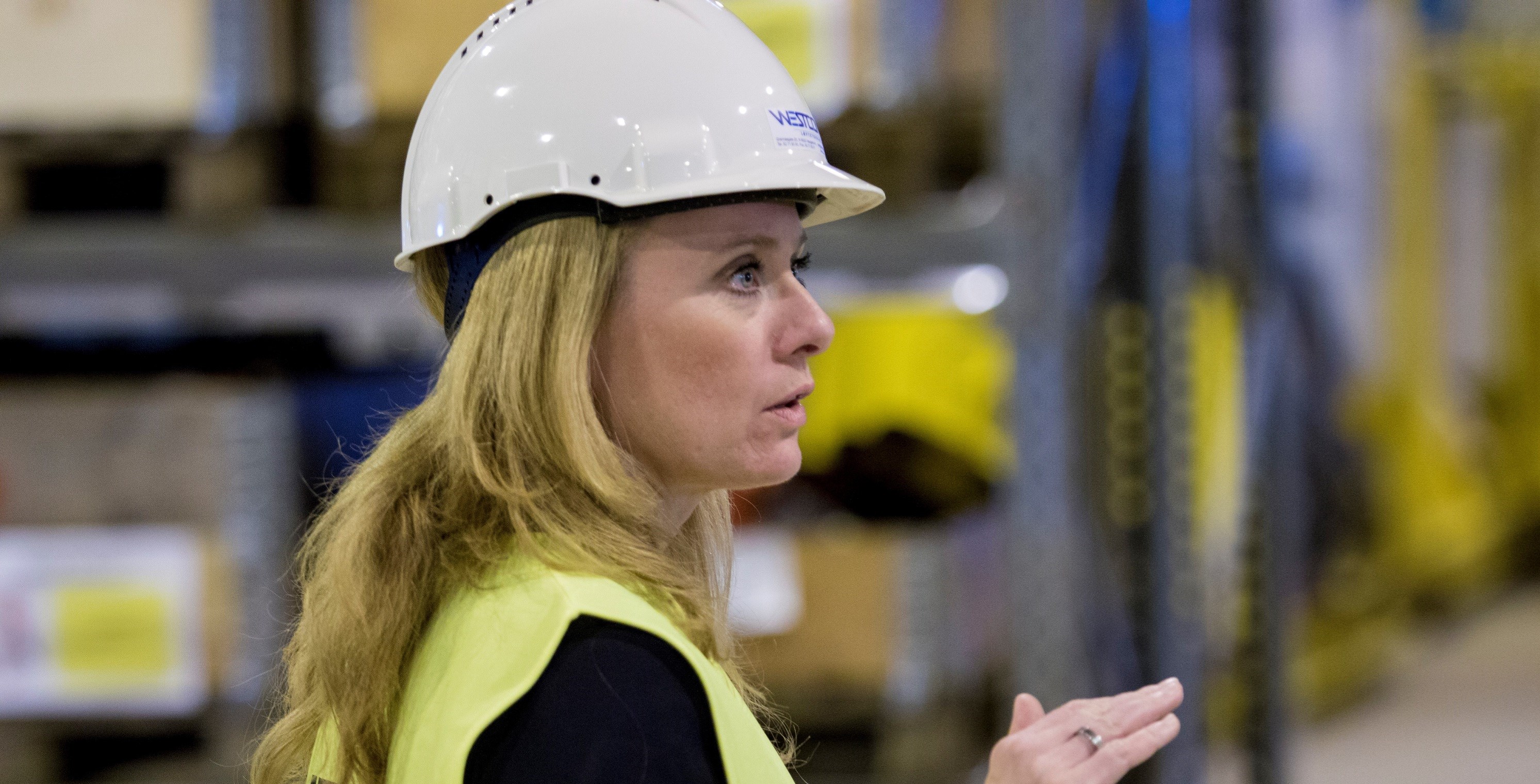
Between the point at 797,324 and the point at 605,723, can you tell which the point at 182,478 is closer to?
the point at 797,324

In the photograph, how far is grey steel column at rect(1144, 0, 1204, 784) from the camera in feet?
11.2

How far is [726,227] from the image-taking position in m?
1.43

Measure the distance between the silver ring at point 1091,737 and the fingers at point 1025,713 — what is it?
0.07m

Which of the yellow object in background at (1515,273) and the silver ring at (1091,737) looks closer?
the silver ring at (1091,737)

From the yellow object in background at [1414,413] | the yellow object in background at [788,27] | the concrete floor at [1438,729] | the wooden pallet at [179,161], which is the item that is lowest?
the concrete floor at [1438,729]

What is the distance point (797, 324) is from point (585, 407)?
0.84 feet

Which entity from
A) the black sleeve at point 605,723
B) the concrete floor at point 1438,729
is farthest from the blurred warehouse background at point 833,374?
the black sleeve at point 605,723

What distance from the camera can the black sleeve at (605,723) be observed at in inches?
44.4

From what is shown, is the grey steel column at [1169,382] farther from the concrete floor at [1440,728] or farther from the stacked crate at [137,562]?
the stacked crate at [137,562]

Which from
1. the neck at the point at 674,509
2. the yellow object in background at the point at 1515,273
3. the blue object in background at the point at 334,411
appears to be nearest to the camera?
the neck at the point at 674,509

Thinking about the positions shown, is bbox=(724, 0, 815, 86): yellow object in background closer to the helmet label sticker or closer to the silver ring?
the helmet label sticker

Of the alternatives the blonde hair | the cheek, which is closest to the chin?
the cheek

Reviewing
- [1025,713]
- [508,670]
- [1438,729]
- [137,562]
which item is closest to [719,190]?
[508,670]

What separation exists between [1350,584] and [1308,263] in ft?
6.20
